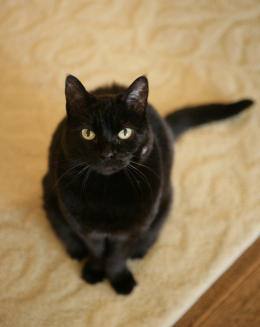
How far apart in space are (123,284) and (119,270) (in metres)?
0.04

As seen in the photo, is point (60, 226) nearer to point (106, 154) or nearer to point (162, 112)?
point (106, 154)

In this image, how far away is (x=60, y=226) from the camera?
101cm

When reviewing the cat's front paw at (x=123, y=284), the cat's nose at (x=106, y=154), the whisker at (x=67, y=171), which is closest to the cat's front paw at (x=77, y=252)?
the cat's front paw at (x=123, y=284)

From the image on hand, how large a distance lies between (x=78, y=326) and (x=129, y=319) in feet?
0.40

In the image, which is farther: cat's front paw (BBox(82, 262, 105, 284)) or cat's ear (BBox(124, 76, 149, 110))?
cat's front paw (BBox(82, 262, 105, 284))

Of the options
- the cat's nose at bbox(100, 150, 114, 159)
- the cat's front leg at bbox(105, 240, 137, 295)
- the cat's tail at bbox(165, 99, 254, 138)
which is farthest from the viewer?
the cat's tail at bbox(165, 99, 254, 138)

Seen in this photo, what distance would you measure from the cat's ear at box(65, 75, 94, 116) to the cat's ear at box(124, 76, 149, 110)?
75mm

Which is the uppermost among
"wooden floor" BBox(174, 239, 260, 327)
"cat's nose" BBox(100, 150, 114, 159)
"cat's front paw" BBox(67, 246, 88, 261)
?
"cat's nose" BBox(100, 150, 114, 159)

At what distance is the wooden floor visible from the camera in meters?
0.96

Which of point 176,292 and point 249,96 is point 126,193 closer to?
point 176,292

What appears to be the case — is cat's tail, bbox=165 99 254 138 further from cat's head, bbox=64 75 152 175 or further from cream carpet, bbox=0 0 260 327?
cat's head, bbox=64 75 152 175

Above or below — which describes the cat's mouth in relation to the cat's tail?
above

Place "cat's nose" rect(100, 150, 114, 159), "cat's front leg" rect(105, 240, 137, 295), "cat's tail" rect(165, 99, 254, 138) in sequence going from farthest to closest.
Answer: "cat's tail" rect(165, 99, 254, 138)
"cat's front leg" rect(105, 240, 137, 295)
"cat's nose" rect(100, 150, 114, 159)

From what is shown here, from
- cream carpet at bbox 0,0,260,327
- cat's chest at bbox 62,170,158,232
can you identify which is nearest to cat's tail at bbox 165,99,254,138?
cream carpet at bbox 0,0,260,327
